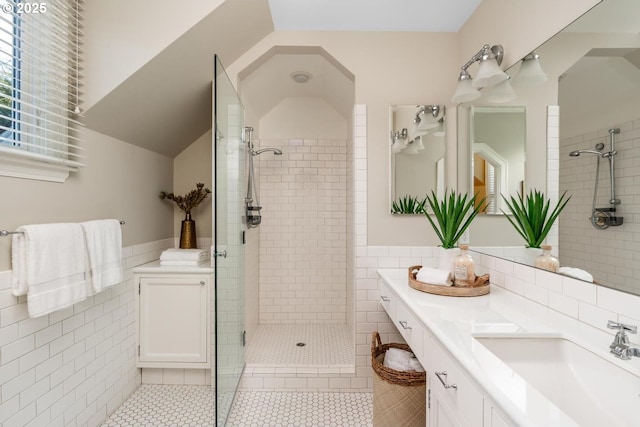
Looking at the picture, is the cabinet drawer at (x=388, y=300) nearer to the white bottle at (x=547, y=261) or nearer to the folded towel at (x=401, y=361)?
the folded towel at (x=401, y=361)

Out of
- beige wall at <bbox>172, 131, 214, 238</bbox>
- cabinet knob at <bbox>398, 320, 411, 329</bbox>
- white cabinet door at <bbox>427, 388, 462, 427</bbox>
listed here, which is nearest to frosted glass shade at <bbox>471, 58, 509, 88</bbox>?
cabinet knob at <bbox>398, 320, 411, 329</bbox>

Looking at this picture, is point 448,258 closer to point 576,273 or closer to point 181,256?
point 576,273

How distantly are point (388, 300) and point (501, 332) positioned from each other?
3.06 ft

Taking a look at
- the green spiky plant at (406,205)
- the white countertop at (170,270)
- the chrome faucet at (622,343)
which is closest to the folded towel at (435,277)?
the green spiky plant at (406,205)

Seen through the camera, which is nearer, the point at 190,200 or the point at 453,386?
the point at 453,386

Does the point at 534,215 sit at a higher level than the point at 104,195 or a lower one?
lower

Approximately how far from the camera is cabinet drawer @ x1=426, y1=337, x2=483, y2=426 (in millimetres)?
892

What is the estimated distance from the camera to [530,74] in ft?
5.16

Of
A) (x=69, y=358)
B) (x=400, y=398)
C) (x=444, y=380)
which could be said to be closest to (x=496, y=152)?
(x=444, y=380)

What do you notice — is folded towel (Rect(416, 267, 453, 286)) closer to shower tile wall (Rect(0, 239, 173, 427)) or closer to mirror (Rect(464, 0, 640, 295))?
mirror (Rect(464, 0, 640, 295))

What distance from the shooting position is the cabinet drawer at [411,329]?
136 cm

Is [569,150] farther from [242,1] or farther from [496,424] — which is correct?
[242,1]

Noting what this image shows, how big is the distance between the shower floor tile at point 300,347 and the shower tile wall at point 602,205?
1724 mm

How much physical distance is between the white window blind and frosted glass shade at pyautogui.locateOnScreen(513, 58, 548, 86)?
231 centimetres
